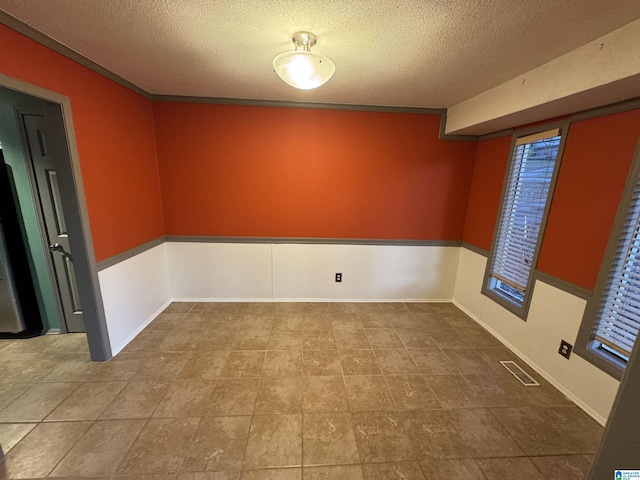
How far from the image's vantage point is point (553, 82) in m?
1.68

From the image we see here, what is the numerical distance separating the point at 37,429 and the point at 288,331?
1812mm

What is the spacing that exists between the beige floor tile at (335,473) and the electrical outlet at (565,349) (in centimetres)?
181

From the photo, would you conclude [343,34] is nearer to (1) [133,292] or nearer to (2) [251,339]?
(2) [251,339]

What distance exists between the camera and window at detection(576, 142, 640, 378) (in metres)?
1.59

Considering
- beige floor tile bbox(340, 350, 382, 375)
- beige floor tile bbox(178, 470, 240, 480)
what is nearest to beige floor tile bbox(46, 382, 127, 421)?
beige floor tile bbox(178, 470, 240, 480)

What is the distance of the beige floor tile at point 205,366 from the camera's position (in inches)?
80.5

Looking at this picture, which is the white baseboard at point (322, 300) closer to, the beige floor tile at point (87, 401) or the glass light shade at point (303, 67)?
the beige floor tile at point (87, 401)

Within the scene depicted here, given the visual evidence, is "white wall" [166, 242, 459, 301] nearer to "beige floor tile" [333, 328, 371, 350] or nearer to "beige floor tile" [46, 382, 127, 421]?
"beige floor tile" [333, 328, 371, 350]

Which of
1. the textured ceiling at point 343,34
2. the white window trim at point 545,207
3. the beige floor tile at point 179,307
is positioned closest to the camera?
the textured ceiling at point 343,34

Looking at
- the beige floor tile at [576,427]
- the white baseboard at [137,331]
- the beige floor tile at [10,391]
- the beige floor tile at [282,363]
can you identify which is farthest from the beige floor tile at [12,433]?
the beige floor tile at [576,427]

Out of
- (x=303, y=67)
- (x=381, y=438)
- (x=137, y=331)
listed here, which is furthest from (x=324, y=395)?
(x=303, y=67)

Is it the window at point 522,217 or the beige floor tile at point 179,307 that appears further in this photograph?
the beige floor tile at point 179,307

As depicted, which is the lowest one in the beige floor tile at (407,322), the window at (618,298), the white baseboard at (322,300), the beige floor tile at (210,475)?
the beige floor tile at (210,475)

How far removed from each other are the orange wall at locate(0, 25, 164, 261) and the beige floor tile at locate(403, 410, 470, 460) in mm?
2720
